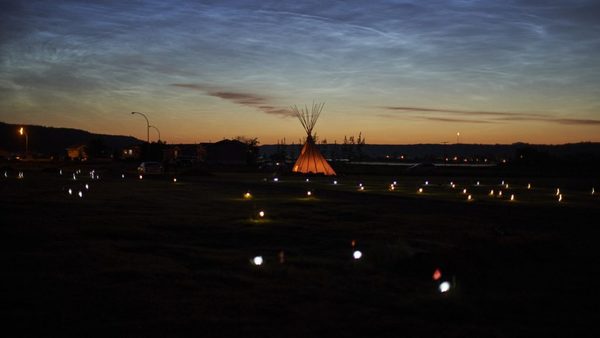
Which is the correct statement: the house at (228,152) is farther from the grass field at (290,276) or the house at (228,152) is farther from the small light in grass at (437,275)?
the small light in grass at (437,275)

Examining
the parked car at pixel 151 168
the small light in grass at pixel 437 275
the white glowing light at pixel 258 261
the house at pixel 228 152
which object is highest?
the house at pixel 228 152

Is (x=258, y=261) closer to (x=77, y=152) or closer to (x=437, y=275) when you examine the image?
(x=437, y=275)

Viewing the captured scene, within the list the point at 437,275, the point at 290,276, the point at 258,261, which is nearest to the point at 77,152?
the point at 258,261

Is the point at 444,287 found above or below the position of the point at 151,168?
below

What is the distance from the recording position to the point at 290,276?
11.0 m

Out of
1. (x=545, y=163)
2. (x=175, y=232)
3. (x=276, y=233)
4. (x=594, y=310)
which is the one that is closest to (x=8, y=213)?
(x=175, y=232)

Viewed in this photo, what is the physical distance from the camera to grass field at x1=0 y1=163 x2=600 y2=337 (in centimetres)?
798

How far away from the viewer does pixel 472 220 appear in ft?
68.4

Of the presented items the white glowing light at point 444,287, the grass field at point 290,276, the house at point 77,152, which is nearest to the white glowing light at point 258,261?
the grass field at point 290,276

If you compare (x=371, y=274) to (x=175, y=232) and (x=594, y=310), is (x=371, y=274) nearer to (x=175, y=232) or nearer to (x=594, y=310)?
(x=594, y=310)

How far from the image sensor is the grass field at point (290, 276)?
798 centimetres

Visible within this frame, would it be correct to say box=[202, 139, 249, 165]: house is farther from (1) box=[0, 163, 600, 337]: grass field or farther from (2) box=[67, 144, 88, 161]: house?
(1) box=[0, 163, 600, 337]: grass field

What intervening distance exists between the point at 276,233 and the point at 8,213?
980 centimetres

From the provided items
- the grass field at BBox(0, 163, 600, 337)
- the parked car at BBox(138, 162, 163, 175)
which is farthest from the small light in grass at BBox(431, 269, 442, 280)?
the parked car at BBox(138, 162, 163, 175)
